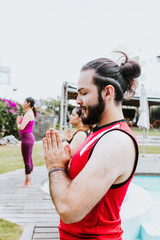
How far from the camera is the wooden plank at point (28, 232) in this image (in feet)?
8.68

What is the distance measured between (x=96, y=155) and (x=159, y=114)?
2659cm

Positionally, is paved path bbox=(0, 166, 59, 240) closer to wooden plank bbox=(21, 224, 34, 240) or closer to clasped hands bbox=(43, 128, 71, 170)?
wooden plank bbox=(21, 224, 34, 240)

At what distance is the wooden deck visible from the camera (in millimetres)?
2838

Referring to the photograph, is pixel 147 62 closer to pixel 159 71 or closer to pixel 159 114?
pixel 159 71

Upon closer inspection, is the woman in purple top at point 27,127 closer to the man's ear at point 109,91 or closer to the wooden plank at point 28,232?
the wooden plank at point 28,232

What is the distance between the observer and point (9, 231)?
2.82 metres

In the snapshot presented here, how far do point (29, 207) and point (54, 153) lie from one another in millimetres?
3033

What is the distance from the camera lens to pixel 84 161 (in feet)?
3.10

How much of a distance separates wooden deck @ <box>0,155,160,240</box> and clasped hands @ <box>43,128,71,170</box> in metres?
2.10

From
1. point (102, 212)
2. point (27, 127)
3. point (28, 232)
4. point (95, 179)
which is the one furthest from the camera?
point (27, 127)

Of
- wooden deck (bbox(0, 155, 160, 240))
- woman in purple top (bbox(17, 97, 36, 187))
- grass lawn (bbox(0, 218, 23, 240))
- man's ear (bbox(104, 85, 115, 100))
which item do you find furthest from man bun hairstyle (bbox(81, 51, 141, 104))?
woman in purple top (bbox(17, 97, 36, 187))

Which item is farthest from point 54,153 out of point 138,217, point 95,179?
point 138,217

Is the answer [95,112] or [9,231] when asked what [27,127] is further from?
[95,112]

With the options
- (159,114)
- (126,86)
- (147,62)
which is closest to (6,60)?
(147,62)
